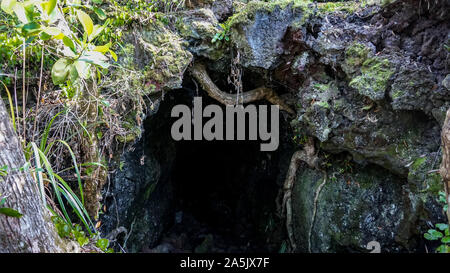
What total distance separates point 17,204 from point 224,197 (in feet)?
14.4

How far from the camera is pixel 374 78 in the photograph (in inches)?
109

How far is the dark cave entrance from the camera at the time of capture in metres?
4.82

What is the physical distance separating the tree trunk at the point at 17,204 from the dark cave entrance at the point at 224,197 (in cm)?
335

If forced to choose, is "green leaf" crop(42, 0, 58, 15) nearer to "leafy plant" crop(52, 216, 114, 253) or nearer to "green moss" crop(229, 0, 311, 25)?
"leafy plant" crop(52, 216, 114, 253)

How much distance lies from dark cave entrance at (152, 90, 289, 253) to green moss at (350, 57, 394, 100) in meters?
1.83

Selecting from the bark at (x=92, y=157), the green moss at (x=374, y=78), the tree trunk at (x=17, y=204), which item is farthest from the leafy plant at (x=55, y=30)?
the green moss at (x=374, y=78)

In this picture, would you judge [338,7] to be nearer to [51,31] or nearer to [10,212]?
[51,31]

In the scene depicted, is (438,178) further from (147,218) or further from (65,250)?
(147,218)

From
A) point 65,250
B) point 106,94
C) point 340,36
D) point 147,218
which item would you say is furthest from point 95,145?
point 340,36

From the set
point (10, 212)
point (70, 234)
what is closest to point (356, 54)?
point (70, 234)

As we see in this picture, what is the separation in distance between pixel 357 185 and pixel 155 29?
270 centimetres

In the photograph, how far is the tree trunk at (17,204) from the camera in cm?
148

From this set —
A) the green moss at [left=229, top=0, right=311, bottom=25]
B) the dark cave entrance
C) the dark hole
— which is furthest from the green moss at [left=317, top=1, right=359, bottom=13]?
the dark hole

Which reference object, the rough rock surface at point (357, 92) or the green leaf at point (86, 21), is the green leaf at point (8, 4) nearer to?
the green leaf at point (86, 21)
